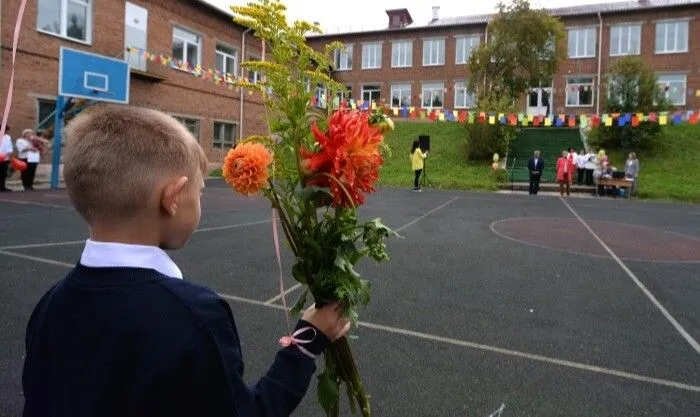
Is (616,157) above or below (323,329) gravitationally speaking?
above

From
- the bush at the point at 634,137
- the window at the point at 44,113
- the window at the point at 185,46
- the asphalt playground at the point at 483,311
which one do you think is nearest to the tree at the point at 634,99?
the bush at the point at 634,137

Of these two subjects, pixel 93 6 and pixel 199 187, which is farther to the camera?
pixel 93 6

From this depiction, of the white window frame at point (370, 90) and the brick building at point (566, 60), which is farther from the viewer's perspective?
the white window frame at point (370, 90)

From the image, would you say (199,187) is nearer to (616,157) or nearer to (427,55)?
(616,157)

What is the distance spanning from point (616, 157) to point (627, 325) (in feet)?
81.2

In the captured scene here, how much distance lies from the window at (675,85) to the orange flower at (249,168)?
128 ft

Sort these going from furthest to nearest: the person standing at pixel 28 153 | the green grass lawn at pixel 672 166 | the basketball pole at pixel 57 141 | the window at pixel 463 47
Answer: the window at pixel 463 47
the green grass lawn at pixel 672 166
the basketball pole at pixel 57 141
the person standing at pixel 28 153

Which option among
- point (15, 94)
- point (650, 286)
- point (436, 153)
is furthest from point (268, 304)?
point (436, 153)

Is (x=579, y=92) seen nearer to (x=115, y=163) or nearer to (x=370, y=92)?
(x=370, y=92)

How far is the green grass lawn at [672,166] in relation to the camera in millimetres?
19891

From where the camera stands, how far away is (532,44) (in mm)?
31344

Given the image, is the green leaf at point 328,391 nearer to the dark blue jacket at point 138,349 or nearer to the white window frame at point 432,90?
the dark blue jacket at point 138,349

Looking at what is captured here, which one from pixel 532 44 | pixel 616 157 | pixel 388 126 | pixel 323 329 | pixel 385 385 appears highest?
pixel 532 44

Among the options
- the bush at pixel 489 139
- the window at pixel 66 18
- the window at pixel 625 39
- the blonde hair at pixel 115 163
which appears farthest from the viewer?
the window at pixel 625 39
